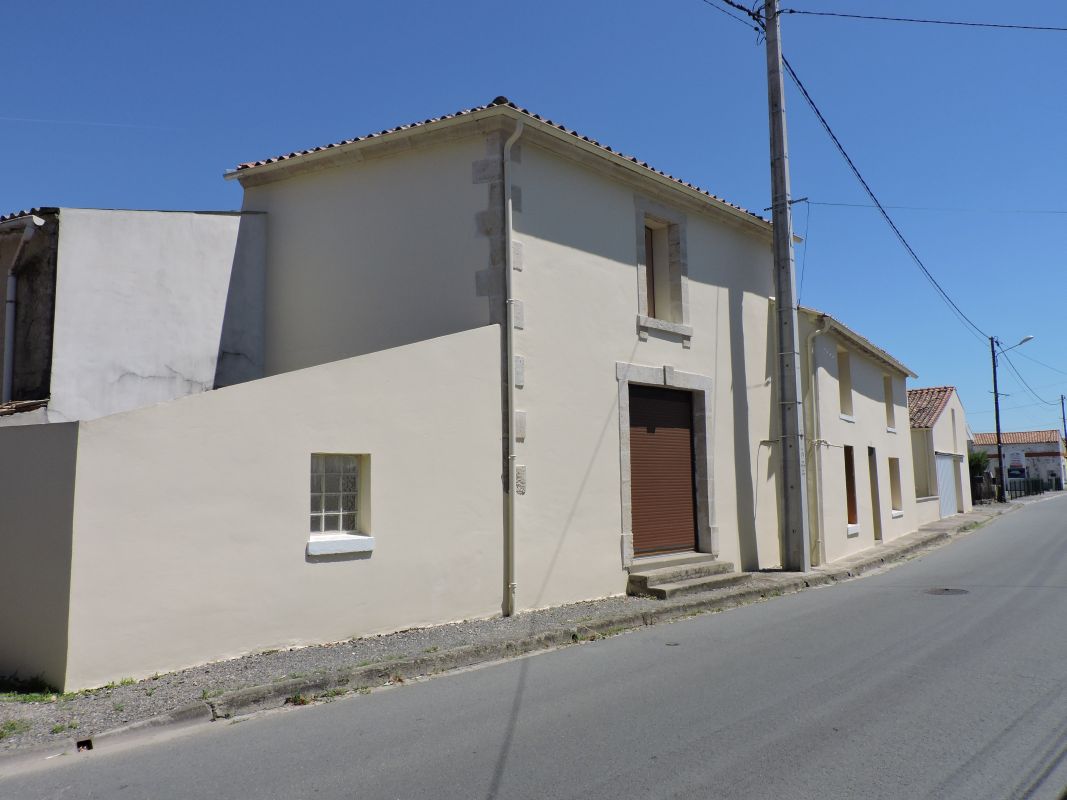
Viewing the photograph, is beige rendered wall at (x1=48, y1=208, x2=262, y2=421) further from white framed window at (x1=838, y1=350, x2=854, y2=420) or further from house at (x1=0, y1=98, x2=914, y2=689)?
white framed window at (x1=838, y1=350, x2=854, y2=420)

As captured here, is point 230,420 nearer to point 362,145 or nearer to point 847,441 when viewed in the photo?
point 362,145

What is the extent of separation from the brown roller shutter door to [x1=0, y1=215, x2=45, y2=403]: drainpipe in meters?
7.56

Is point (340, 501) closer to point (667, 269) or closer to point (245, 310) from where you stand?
point (245, 310)

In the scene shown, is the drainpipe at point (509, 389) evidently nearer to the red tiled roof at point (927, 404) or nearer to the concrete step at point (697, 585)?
the concrete step at point (697, 585)

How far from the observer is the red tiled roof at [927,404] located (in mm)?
28386

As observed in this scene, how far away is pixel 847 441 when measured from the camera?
55.4 ft

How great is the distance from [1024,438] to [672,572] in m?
73.3

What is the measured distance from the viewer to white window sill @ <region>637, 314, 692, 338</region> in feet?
36.0

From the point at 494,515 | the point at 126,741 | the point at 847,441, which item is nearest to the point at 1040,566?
the point at 847,441

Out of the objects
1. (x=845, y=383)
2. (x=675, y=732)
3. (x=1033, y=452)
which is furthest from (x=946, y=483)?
(x=1033, y=452)

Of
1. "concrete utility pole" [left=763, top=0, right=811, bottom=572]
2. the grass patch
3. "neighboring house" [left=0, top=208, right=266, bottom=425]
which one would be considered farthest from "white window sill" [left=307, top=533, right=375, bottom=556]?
"concrete utility pole" [left=763, top=0, right=811, bottom=572]

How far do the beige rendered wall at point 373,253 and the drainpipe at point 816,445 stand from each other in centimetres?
772

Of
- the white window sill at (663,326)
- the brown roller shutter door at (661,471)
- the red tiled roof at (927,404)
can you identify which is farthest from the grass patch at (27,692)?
the red tiled roof at (927,404)

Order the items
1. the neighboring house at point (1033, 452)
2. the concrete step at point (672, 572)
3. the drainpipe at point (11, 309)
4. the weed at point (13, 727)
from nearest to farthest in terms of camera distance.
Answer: the weed at point (13, 727)
the drainpipe at point (11, 309)
the concrete step at point (672, 572)
the neighboring house at point (1033, 452)
